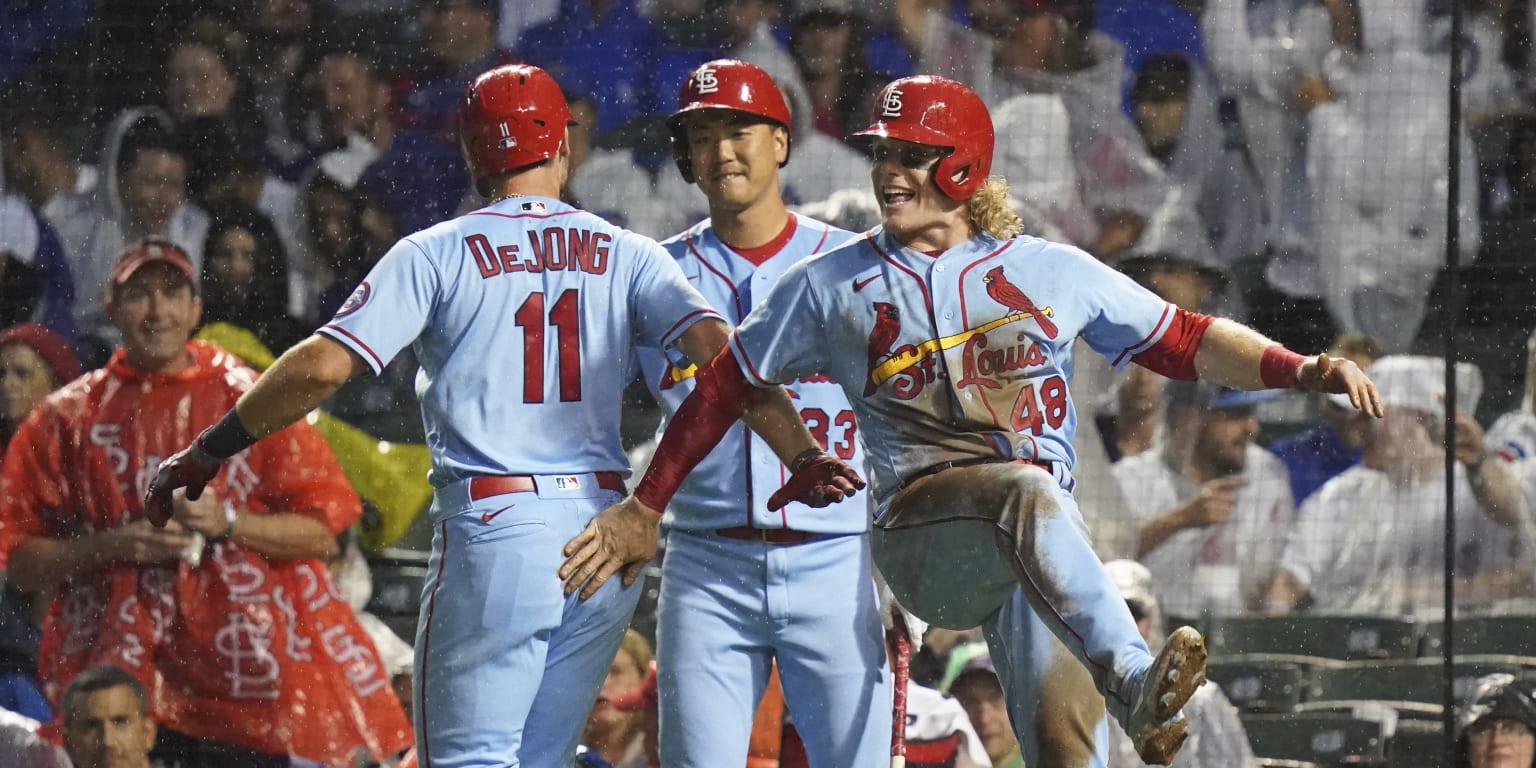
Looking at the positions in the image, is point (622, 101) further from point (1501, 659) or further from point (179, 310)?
point (1501, 659)

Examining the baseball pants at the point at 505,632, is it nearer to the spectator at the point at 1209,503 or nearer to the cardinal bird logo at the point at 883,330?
the cardinal bird logo at the point at 883,330

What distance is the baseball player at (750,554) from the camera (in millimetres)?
3732

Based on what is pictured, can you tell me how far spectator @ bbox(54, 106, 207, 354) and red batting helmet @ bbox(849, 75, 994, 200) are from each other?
3297 mm

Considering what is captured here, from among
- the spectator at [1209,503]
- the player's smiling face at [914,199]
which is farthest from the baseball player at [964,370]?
the spectator at [1209,503]

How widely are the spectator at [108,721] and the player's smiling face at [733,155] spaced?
2547mm

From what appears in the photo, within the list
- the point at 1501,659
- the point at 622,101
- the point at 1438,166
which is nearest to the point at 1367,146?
the point at 1438,166

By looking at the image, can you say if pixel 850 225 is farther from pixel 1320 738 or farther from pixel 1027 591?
pixel 1027 591

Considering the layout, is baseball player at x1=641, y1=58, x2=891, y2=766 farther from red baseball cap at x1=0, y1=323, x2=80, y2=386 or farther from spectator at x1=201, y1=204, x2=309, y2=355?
red baseball cap at x1=0, y1=323, x2=80, y2=386

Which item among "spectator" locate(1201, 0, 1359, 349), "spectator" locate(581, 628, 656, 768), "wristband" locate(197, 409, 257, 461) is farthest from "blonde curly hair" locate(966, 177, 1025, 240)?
"spectator" locate(1201, 0, 1359, 349)

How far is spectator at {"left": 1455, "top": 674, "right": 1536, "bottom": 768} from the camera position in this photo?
5141mm

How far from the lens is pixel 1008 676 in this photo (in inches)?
127

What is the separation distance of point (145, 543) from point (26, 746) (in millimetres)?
690

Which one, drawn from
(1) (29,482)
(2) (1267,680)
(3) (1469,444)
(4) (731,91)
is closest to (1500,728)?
(2) (1267,680)

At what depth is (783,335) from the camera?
11.1 feet
